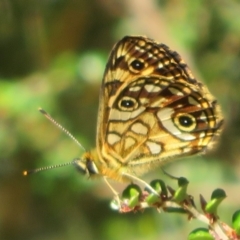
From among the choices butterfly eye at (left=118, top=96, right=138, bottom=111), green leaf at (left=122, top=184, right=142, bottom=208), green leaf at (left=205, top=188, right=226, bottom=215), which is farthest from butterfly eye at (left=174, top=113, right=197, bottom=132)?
green leaf at (left=205, top=188, right=226, bottom=215)

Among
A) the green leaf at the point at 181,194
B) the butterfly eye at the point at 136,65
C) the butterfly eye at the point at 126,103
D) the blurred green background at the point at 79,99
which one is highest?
the butterfly eye at the point at 136,65

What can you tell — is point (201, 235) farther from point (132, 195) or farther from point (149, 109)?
point (149, 109)

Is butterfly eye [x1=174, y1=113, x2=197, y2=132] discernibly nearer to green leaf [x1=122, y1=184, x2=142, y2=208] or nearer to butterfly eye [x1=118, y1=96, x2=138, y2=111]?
butterfly eye [x1=118, y1=96, x2=138, y2=111]

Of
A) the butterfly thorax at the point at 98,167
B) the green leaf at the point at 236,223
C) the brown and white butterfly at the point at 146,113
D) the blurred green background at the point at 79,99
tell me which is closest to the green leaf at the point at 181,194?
the green leaf at the point at 236,223

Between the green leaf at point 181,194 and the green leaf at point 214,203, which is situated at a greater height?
the green leaf at point 181,194

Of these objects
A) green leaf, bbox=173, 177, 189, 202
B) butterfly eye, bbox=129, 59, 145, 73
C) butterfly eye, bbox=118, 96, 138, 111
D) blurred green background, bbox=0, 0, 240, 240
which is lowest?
blurred green background, bbox=0, 0, 240, 240

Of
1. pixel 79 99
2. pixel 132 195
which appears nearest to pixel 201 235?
pixel 132 195

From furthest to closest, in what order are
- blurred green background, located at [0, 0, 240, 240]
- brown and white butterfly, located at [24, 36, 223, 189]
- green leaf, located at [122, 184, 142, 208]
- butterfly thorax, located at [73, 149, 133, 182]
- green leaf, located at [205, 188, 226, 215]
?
blurred green background, located at [0, 0, 240, 240], butterfly thorax, located at [73, 149, 133, 182], brown and white butterfly, located at [24, 36, 223, 189], green leaf, located at [122, 184, 142, 208], green leaf, located at [205, 188, 226, 215]

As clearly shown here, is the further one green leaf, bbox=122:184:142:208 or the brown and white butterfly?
the brown and white butterfly

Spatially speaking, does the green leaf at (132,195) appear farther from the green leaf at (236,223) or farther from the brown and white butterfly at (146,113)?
the brown and white butterfly at (146,113)

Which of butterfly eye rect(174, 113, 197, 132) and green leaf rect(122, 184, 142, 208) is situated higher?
green leaf rect(122, 184, 142, 208)
